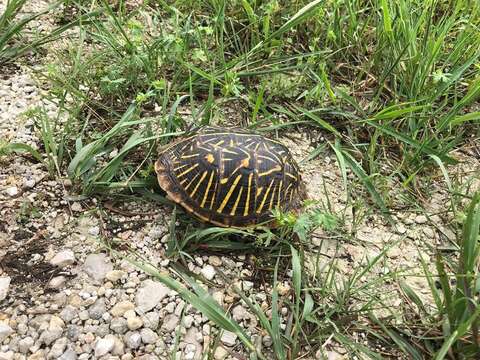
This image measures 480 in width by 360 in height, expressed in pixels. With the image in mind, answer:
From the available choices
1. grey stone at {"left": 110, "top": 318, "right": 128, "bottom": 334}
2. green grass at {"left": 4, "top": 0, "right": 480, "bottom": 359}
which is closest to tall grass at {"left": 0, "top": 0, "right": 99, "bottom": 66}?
green grass at {"left": 4, "top": 0, "right": 480, "bottom": 359}

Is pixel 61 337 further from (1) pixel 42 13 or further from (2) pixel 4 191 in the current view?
(1) pixel 42 13

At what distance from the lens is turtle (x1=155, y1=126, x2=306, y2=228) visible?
1.81 meters

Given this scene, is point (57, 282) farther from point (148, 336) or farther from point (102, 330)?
point (148, 336)

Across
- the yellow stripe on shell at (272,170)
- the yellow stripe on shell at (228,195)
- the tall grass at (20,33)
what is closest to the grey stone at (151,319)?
the yellow stripe on shell at (228,195)

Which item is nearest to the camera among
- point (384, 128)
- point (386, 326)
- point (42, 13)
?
point (386, 326)

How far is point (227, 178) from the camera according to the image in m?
1.81

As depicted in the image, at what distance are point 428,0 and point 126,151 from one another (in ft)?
5.98

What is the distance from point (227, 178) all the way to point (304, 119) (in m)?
0.71

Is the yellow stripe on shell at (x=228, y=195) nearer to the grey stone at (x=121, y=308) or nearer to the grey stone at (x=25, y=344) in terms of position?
the grey stone at (x=121, y=308)

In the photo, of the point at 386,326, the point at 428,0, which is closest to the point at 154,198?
the point at 386,326

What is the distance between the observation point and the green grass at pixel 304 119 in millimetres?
1618

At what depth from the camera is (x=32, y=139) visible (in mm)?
2010

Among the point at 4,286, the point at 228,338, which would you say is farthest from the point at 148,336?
the point at 4,286

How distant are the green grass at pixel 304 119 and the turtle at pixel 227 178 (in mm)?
85
